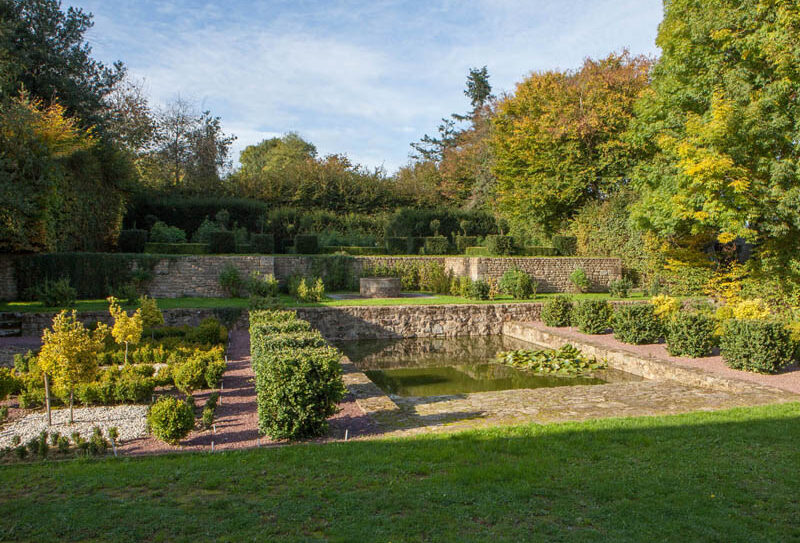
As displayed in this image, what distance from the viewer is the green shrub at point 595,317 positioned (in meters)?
12.0

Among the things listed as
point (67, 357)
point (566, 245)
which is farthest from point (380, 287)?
point (67, 357)

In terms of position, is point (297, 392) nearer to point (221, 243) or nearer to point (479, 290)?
point (479, 290)

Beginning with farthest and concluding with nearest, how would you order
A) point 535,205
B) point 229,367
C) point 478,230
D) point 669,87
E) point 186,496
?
point 478,230
point 535,205
point 669,87
point 229,367
point 186,496

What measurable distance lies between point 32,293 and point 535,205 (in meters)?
19.8

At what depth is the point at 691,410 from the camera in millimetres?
5898

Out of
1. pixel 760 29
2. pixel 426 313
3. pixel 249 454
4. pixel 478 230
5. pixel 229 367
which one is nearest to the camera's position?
pixel 249 454

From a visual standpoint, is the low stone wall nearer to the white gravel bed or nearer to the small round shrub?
the white gravel bed

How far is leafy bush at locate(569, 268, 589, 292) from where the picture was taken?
18.3m

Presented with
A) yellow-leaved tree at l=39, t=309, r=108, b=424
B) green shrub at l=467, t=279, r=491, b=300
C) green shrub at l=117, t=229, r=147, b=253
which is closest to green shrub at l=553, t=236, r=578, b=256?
green shrub at l=467, t=279, r=491, b=300

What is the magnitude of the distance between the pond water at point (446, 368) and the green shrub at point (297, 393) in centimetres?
330

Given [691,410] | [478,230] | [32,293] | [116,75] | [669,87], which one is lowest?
[691,410]

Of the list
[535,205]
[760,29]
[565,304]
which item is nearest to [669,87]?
[760,29]

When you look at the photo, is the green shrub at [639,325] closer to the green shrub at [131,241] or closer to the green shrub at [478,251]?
the green shrub at [478,251]

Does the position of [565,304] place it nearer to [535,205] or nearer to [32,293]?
[535,205]
